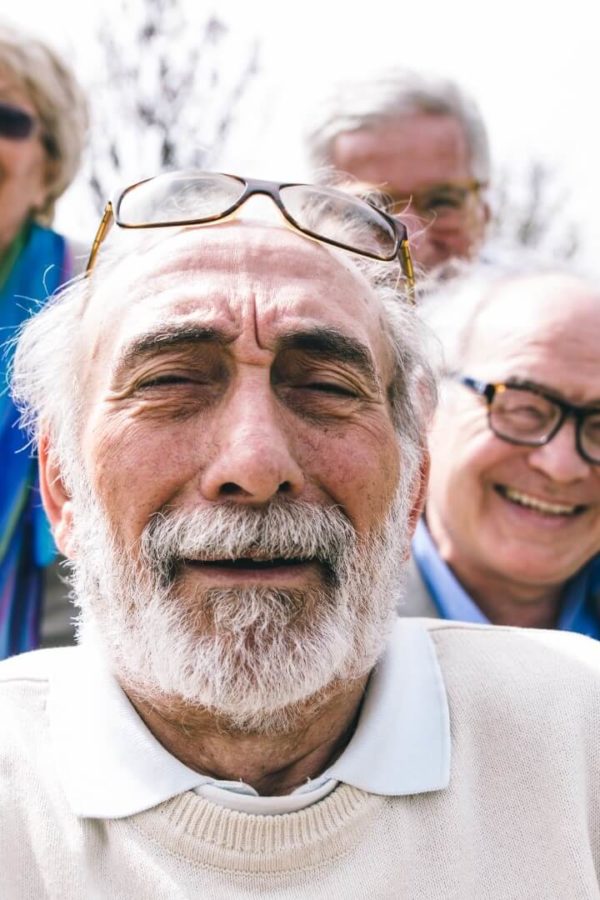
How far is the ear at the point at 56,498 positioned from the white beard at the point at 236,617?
234 millimetres

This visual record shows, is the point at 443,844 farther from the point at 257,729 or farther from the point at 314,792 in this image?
the point at 257,729

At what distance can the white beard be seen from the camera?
1.71m

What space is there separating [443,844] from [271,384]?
0.92 m

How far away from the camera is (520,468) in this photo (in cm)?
300

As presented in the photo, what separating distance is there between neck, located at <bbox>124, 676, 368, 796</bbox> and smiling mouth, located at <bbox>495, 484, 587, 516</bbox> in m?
1.27

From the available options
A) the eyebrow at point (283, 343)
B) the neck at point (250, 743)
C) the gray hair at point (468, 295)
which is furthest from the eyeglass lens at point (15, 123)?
the neck at point (250, 743)

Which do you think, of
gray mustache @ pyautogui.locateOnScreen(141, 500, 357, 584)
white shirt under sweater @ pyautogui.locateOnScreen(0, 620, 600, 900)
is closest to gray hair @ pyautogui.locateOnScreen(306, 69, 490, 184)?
gray mustache @ pyautogui.locateOnScreen(141, 500, 357, 584)

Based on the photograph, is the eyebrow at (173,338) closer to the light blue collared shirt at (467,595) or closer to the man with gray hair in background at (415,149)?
the light blue collared shirt at (467,595)

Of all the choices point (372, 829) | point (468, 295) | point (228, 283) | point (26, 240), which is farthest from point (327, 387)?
point (26, 240)

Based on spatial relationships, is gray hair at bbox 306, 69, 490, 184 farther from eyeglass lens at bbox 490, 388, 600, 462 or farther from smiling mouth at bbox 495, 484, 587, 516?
smiling mouth at bbox 495, 484, 587, 516

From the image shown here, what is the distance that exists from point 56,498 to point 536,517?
1539 mm

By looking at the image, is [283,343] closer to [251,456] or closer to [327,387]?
[327,387]

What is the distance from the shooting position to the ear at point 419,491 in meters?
2.25

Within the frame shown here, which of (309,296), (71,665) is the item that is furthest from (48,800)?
(309,296)
